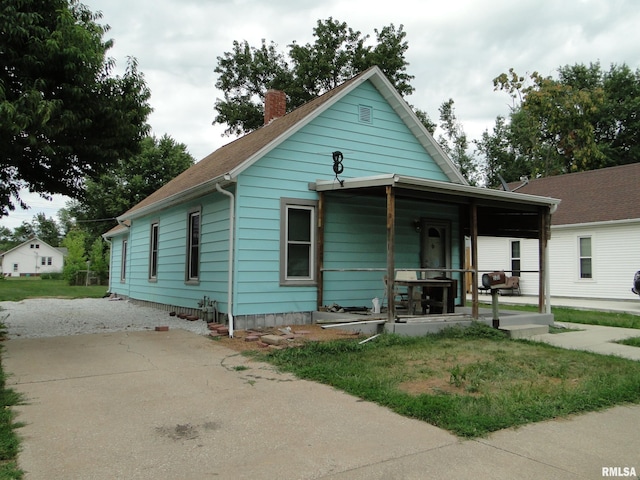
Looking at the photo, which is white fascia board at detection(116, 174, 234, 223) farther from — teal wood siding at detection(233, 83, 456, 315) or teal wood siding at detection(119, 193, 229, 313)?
teal wood siding at detection(233, 83, 456, 315)

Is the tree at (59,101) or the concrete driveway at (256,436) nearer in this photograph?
the concrete driveway at (256,436)

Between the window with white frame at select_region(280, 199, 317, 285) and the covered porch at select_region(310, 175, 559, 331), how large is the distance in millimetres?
211

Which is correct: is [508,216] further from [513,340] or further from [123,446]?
[123,446]

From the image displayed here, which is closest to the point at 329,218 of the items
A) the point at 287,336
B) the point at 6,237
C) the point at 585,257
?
the point at 287,336

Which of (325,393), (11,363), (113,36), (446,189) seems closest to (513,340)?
(446,189)

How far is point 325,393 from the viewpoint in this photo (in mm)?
5102

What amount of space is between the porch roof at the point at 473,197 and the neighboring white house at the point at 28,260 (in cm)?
7713

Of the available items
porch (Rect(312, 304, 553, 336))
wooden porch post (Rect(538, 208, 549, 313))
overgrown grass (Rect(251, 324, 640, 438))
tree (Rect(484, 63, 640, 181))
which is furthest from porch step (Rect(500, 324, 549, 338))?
tree (Rect(484, 63, 640, 181))

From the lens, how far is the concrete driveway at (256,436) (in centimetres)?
321

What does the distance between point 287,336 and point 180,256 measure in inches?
196

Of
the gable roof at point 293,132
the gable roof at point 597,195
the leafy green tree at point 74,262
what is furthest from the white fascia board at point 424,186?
the leafy green tree at point 74,262

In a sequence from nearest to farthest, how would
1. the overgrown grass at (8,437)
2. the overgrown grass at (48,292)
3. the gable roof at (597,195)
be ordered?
the overgrown grass at (8,437) < the gable roof at (597,195) < the overgrown grass at (48,292)

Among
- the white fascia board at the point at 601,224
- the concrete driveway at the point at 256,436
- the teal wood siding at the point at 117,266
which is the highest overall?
the white fascia board at the point at 601,224

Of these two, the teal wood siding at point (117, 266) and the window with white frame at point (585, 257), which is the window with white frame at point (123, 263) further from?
the window with white frame at point (585, 257)
